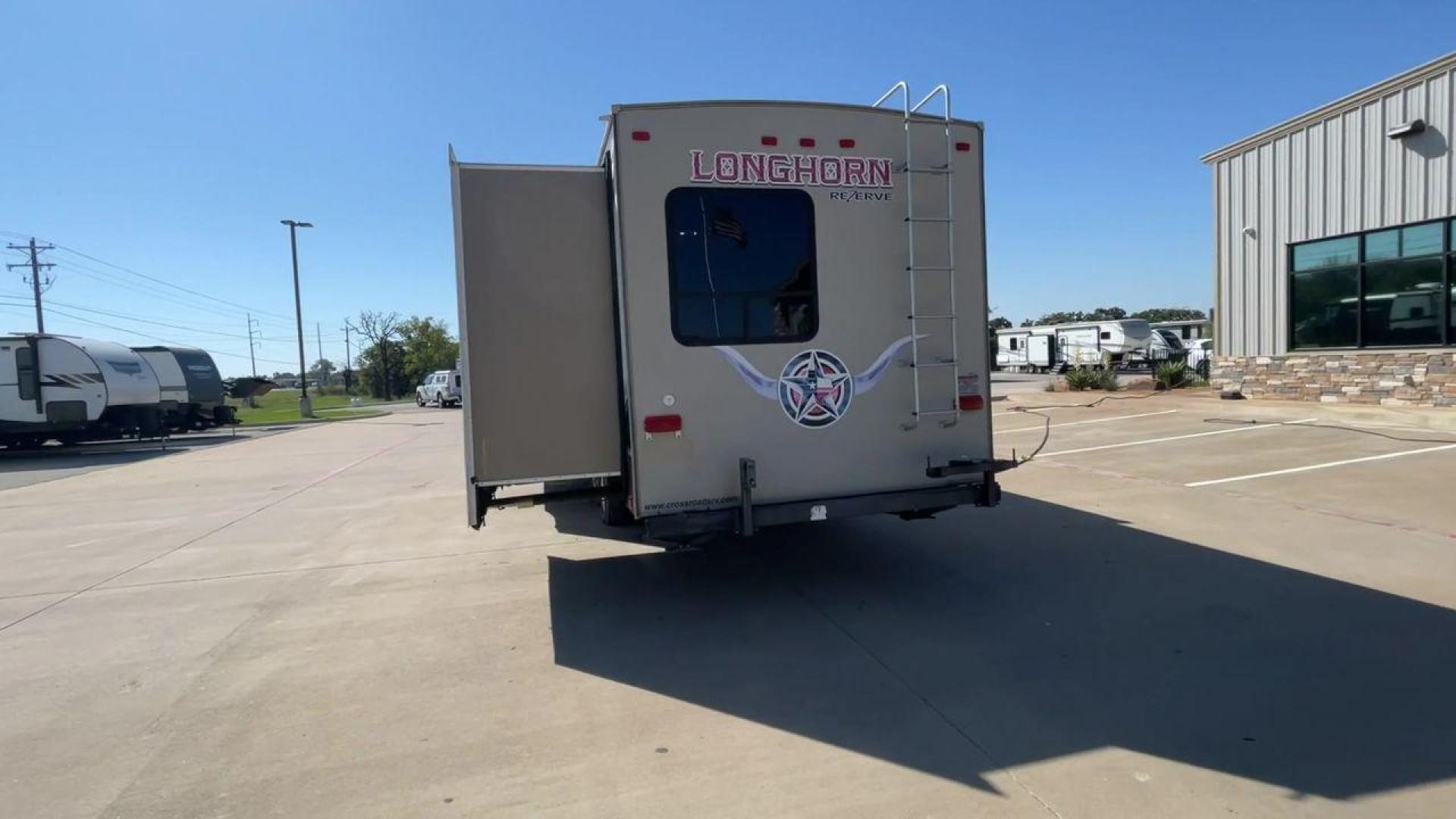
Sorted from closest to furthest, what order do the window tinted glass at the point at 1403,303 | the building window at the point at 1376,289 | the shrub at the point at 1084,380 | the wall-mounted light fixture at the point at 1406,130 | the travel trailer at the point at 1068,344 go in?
1. the wall-mounted light fixture at the point at 1406,130
2. the building window at the point at 1376,289
3. the window tinted glass at the point at 1403,303
4. the shrub at the point at 1084,380
5. the travel trailer at the point at 1068,344

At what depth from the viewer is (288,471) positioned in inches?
610

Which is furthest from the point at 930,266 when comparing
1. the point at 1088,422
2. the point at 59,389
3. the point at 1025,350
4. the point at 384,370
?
the point at 384,370

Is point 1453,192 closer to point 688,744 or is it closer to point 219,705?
point 688,744

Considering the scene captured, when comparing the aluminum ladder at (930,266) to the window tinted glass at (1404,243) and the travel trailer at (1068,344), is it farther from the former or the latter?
the travel trailer at (1068,344)

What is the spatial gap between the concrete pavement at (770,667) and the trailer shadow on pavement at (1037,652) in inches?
0.9

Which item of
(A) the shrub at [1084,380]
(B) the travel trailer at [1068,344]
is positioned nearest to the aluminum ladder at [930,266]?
(A) the shrub at [1084,380]

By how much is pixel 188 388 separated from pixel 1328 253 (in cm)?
3096

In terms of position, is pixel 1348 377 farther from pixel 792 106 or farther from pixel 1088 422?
pixel 792 106

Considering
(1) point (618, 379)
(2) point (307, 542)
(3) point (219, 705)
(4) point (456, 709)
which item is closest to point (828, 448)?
(1) point (618, 379)

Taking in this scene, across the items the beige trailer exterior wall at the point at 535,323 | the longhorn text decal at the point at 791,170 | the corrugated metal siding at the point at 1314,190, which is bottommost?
the beige trailer exterior wall at the point at 535,323

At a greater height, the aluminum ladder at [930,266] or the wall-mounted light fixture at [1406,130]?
the wall-mounted light fixture at [1406,130]

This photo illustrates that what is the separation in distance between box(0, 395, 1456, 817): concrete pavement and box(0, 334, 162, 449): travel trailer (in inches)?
638

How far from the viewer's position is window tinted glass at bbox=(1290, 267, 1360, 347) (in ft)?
50.1

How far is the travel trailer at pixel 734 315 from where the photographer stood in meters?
5.07
